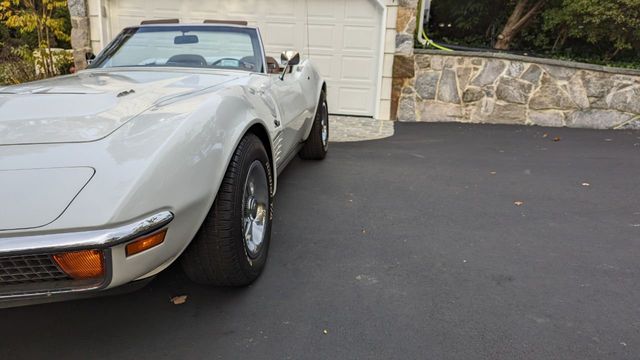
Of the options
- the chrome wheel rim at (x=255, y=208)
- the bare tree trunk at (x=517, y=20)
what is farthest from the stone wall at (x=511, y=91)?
the chrome wheel rim at (x=255, y=208)

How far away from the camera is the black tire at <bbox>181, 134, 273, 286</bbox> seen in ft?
6.63

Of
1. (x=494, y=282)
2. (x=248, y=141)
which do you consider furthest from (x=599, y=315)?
(x=248, y=141)

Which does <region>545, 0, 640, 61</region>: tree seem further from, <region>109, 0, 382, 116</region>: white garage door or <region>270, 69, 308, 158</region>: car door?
<region>270, 69, 308, 158</region>: car door

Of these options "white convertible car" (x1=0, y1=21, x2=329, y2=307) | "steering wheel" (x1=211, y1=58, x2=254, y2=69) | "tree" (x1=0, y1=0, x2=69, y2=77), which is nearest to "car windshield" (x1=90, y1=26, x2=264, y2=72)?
"steering wheel" (x1=211, y1=58, x2=254, y2=69)

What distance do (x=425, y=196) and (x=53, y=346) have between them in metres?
3.04

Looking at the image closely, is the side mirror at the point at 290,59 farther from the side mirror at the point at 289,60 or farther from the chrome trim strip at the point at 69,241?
the chrome trim strip at the point at 69,241

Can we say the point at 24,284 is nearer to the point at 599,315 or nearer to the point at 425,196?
the point at 599,315

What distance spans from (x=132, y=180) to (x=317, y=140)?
11.5 feet

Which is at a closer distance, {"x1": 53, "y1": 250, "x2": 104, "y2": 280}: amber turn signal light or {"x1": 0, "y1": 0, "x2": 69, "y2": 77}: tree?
{"x1": 53, "y1": 250, "x2": 104, "y2": 280}: amber turn signal light

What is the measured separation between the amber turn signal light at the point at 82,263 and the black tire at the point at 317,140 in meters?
3.48

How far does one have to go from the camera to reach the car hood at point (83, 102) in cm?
177

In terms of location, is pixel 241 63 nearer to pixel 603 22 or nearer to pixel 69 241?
pixel 69 241

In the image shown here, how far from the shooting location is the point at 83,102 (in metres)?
2.12

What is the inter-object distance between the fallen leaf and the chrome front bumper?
0.77m
